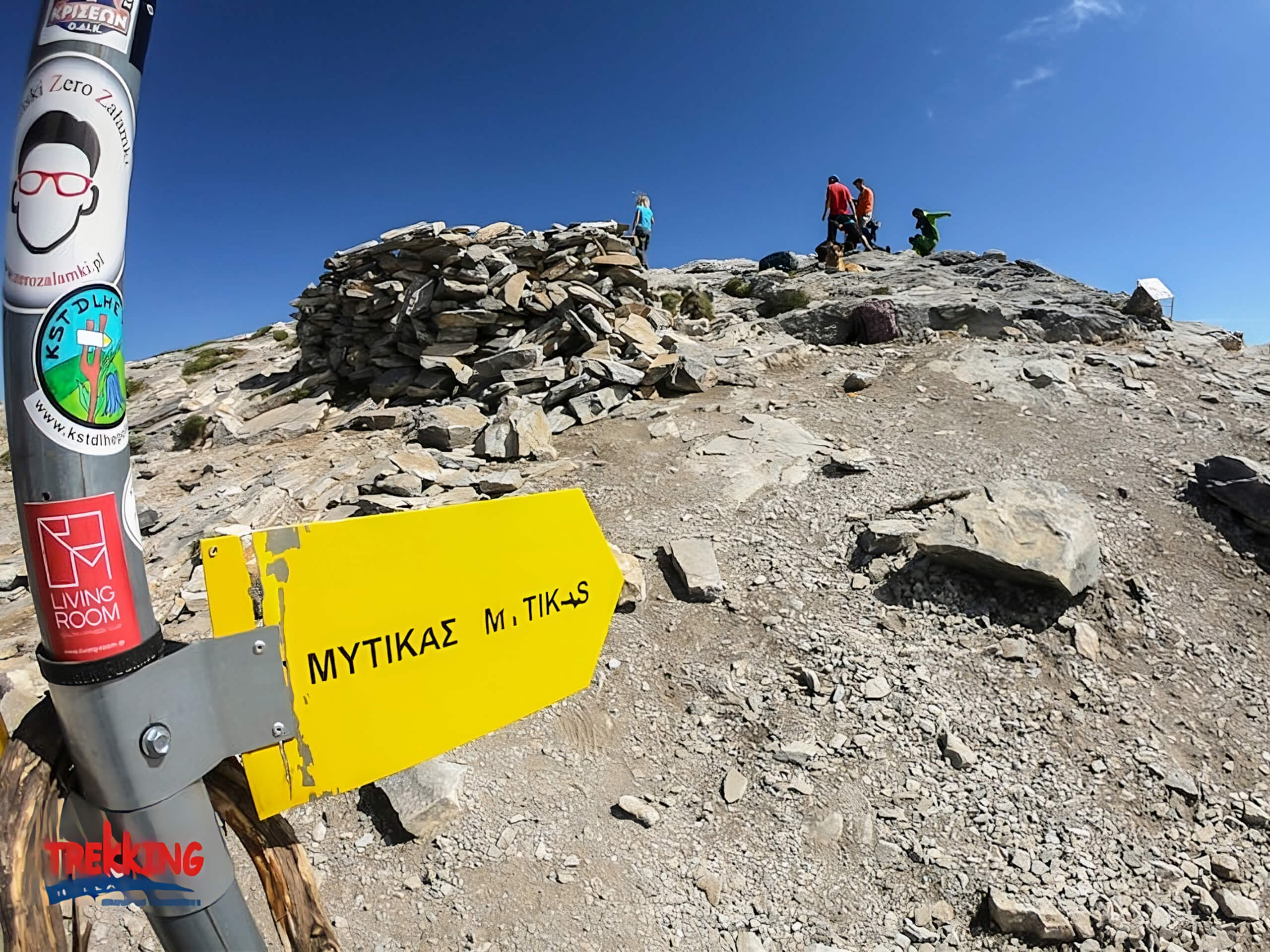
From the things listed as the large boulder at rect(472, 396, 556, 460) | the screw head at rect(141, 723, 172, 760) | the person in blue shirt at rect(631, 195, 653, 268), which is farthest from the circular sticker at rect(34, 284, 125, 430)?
the person in blue shirt at rect(631, 195, 653, 268)

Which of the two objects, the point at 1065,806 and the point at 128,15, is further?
the point at 1065,806

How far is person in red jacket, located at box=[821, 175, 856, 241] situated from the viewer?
17.1 m

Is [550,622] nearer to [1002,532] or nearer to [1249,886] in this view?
[1249,886]

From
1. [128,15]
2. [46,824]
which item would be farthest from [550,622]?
[128,15]

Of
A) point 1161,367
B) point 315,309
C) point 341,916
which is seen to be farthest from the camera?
point 315,309

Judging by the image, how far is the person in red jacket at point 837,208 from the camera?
17.1m

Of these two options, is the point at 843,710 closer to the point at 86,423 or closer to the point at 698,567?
the point at 698,567

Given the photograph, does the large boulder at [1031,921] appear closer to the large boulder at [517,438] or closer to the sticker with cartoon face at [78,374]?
the sticker with cartoon face at [78,374]

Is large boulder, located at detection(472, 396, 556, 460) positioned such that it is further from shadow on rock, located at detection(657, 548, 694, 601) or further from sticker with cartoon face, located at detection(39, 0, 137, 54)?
sticker with cartoon face, located at detection(39, 0, 137, 54)

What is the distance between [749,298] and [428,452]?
10817 millimetres

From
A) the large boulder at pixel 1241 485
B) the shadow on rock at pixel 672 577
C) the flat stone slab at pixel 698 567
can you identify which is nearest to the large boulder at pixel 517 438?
the shadow on rock at pixel 672 577

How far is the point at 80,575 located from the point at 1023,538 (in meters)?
5.55

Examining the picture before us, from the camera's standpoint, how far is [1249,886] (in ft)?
10.8

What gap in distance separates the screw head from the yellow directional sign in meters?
0.15
